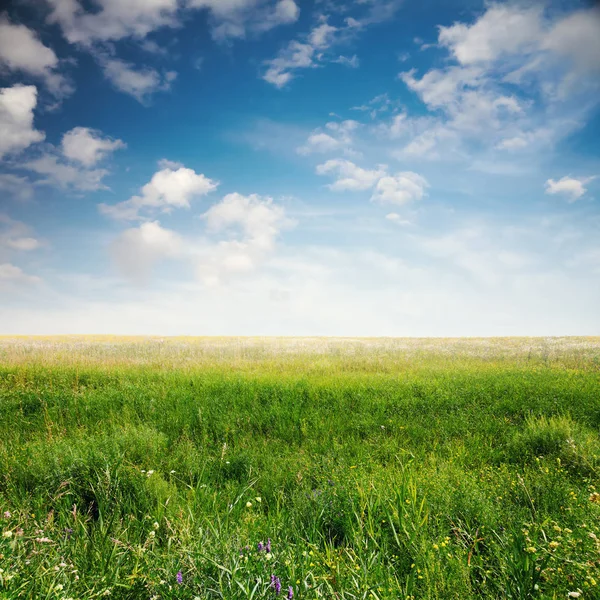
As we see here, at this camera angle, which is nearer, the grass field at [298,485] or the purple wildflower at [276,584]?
the purple wildflower at [276,584]

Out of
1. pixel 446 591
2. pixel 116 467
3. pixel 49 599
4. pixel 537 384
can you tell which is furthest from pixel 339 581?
pixel 537 384

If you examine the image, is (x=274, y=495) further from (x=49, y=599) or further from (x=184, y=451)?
(x=49, y=599)

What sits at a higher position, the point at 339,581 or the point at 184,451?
the point at 339,581

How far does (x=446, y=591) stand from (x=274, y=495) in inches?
94.8

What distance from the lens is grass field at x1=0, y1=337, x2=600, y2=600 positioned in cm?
250

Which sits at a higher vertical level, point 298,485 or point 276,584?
point 276,584

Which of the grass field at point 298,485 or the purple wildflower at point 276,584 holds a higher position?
the purple wildflower at point 276,584

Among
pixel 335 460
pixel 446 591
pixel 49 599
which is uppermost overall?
pixel 49 599

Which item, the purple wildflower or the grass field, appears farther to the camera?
the grass field

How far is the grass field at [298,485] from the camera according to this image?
2.50m

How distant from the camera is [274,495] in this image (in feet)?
14.9

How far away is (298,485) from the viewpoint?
491 cm

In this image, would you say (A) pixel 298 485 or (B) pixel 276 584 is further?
(A) pixel 298 485

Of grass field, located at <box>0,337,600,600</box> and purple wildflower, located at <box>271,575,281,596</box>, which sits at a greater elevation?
purple wildflower, located at <box>271,575,281,596</box>
